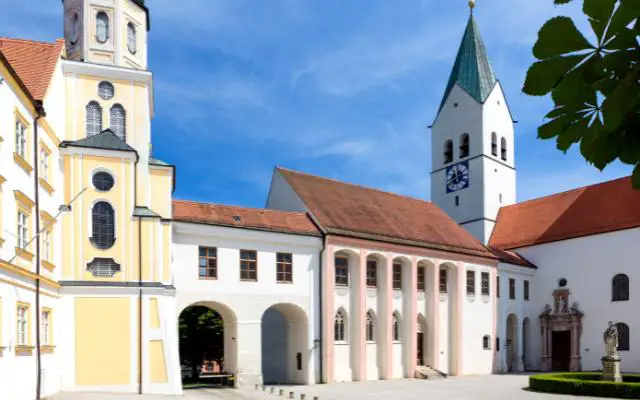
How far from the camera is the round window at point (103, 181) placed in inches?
939

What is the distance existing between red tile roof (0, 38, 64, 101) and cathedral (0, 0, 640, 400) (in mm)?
70

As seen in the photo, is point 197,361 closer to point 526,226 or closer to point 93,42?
point 93,42

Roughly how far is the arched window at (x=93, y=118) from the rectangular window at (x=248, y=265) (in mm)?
9234

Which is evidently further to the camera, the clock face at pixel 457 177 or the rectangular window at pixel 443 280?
the clock face at pixel 457 177

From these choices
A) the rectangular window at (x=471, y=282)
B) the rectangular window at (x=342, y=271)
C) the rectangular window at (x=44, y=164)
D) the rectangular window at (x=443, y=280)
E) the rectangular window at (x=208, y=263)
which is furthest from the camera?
the rectangular window at (x=471, y=282)

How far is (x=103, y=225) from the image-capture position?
2388 cm

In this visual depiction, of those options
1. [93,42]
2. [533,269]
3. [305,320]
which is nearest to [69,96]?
[93,42]

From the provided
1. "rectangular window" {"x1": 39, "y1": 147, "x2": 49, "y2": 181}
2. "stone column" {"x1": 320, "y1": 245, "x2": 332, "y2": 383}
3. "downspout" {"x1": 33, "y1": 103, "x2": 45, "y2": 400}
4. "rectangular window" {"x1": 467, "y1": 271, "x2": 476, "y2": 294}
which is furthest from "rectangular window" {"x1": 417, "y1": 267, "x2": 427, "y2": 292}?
"downspout" {"x1": 33, "y1": 103, "x2": 45, "y2": 400}

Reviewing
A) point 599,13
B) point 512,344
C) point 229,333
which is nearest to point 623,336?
point 512,344

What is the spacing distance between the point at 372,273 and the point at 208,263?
33.6 feet

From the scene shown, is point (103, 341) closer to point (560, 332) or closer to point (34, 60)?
point (34, 60)

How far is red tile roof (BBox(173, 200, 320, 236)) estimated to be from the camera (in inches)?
1158

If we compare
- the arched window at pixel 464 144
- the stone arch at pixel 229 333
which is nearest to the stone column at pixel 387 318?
the stone arch at pixel 229 333

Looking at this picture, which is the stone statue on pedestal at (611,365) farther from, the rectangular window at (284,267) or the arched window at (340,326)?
the rectangular window at (284,267)
